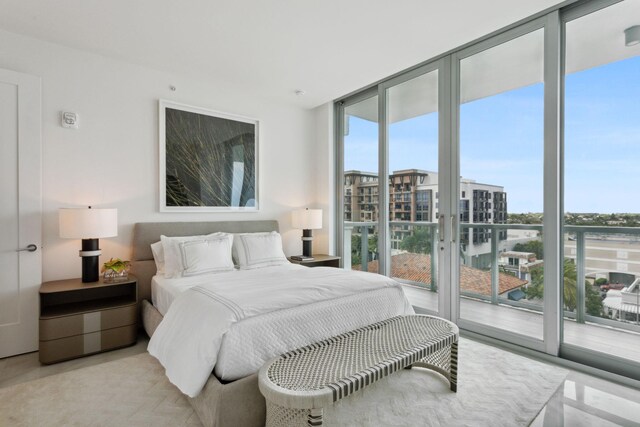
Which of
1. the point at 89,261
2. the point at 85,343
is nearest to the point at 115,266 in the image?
the point at 89,261

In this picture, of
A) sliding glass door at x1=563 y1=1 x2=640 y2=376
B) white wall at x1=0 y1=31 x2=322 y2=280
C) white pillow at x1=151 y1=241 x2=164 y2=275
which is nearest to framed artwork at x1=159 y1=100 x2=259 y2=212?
white wall at x1=0 y1=31 x2=322 y2=280

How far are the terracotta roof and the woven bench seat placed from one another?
109 cm

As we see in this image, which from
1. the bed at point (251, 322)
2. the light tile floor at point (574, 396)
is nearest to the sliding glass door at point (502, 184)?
the light tile floor at point (574, 396)

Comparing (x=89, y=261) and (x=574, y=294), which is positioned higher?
(x=89, y=261)

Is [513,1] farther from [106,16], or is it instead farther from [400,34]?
[106,16]

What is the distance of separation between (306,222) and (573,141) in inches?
114

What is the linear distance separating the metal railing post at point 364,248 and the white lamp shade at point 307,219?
611mm

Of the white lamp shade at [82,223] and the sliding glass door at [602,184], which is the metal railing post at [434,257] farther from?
the white lamp shade at [82,223]

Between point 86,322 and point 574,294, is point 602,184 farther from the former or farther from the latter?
point 86,322

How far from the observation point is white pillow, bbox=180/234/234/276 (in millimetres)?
3121

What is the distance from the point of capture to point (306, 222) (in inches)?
172

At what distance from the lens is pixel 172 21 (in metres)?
2.69

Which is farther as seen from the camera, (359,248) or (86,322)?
(359,248)

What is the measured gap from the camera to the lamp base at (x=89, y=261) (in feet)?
9.65
